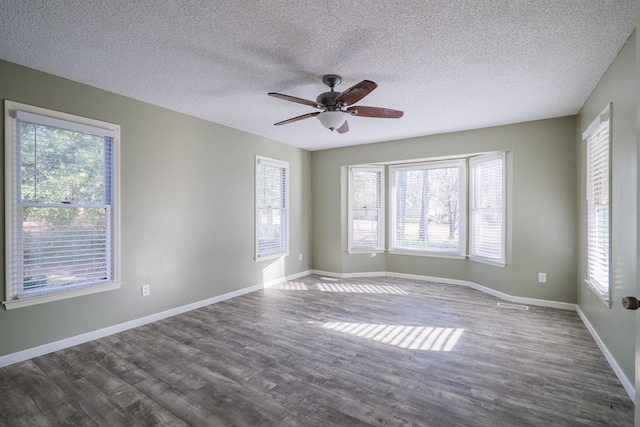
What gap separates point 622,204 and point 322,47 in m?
2.62

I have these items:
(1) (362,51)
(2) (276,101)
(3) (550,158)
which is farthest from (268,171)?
(3) (550,158)

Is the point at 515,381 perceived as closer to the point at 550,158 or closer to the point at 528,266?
the point at 528,266

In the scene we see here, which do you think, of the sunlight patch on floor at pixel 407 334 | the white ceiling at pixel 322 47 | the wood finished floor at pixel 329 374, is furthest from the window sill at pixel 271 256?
the white ceiling at pixel 322 47

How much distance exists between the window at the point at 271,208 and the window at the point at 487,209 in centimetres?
321

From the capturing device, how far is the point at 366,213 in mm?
6094

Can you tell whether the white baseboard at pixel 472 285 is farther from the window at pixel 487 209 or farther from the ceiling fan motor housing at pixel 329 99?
the ceiling fan motor housing at pixel 329 99

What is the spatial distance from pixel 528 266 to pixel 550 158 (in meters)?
1.49

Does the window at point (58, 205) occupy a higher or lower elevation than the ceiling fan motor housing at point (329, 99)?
lower

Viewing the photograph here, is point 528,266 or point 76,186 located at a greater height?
point 76,186

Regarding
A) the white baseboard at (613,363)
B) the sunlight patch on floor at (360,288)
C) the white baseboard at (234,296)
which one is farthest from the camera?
the sunlight patch on floor at (360,288)

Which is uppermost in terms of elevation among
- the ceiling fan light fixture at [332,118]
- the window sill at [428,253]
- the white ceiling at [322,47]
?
the white ceiling at [322,47]

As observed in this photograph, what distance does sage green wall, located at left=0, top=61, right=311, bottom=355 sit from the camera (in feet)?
9.32

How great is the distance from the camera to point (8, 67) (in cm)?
263

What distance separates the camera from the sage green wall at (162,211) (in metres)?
2.84
